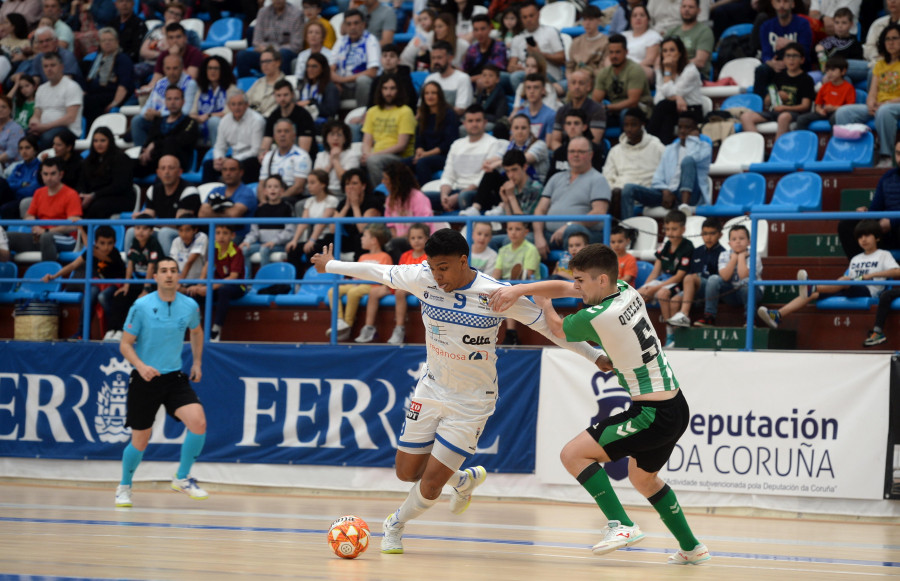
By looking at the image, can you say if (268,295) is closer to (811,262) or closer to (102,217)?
(102,217)

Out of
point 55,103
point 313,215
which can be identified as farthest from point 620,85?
point 55,103

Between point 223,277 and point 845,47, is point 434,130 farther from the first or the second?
point 845,47

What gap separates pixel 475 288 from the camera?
23.6ft

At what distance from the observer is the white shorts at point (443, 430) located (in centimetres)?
714

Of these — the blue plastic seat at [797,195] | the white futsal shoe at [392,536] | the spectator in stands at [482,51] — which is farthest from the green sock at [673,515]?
the spectator in stands at [482,51]

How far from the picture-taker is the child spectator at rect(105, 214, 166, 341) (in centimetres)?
1370

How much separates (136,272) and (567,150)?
18.6ft

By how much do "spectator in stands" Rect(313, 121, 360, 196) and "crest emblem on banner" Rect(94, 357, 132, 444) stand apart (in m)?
3.69

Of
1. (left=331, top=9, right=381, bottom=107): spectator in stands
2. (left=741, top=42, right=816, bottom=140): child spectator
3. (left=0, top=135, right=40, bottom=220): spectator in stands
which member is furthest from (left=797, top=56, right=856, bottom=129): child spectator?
(left=0, top=135, right=40, bottom=220): spectator in stands

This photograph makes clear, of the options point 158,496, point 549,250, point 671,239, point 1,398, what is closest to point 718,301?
point 671,239

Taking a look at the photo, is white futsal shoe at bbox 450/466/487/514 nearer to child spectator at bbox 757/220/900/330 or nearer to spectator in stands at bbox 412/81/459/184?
child spectator at bbox 757/220/900/330

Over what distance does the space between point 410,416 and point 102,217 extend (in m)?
9.87

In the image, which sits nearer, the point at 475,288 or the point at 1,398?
the point at 475,288

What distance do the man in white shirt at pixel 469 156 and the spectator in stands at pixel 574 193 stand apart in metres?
1.30
